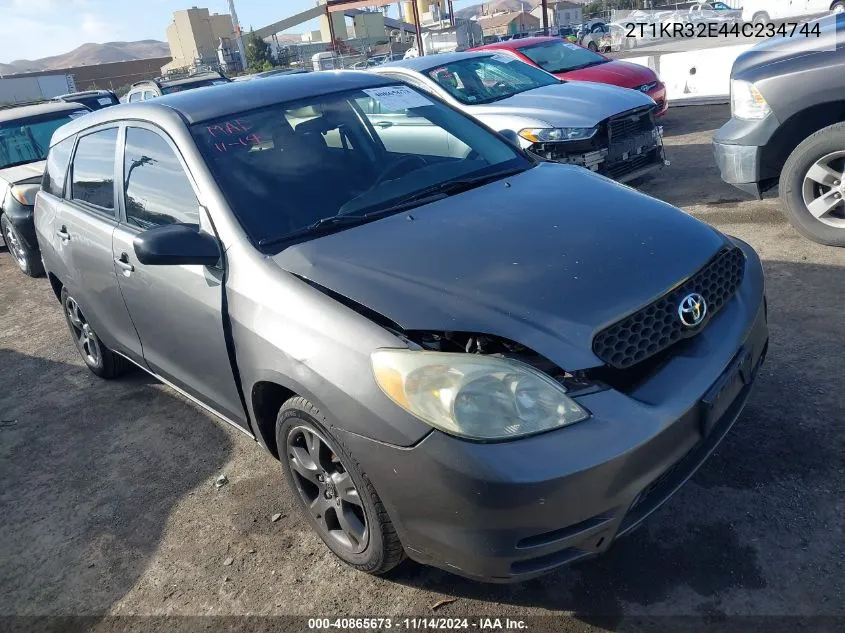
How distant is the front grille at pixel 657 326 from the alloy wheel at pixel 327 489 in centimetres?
98

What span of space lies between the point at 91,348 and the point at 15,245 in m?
4.05

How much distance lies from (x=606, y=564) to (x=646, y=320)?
93cm

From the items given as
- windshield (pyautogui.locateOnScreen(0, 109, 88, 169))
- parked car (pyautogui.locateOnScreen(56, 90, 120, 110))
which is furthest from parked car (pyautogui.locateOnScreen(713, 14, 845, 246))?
parked car (pyautogui.locateOnScreen(56, 90, 120, 110))

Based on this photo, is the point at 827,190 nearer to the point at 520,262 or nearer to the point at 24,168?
the point at 520,262

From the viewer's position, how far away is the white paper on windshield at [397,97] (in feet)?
12.1

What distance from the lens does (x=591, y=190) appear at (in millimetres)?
3090

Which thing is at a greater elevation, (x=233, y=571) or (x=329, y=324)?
(x=329, y=324)

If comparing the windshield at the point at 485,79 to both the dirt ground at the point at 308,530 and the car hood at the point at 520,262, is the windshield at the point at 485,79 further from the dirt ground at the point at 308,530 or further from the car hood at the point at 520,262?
the car hood at the point at 520,262

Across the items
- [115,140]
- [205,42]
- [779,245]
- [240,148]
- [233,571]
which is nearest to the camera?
[233,571]

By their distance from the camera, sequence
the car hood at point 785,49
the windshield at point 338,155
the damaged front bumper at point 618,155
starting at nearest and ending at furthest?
the windshield at point 338,155 → the car hood at point 785,49 → the damaged front bumper at point 618,155

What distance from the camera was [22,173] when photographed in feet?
25.5

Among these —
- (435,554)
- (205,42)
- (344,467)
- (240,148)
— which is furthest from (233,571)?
(205,42)

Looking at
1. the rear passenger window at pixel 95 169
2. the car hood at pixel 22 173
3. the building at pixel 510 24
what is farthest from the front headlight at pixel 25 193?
the building at pixel 510 24

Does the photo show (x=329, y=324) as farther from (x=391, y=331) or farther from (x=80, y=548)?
(x=80, y=548)
